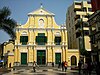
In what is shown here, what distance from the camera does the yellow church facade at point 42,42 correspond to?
51375 millimetres

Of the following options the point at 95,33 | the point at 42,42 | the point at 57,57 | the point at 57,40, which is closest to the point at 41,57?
the point at 42,42

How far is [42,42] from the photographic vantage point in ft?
172

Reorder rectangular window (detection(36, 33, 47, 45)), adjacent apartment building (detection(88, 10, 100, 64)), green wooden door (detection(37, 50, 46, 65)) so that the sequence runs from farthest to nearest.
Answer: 1. rectangular window (detection(36, 33, 47, 45))
2. green wooden door (detection(37, 50, 46, 65))
3. adjacent apartment building (detection(88, 10, 100, 64))

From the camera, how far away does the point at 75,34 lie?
5800cm

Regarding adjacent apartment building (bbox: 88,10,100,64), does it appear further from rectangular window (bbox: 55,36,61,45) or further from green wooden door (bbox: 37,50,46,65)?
green wooden door (bbox: 37,50,46,65)

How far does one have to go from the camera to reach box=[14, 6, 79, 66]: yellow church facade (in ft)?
169

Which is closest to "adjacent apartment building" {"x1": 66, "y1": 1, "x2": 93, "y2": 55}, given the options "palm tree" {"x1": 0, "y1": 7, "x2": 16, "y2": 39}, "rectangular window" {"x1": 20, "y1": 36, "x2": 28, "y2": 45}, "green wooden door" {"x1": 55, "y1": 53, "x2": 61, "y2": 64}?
"green wooden door" {"x1": 55, "y1": 53, "x2": 61, "y2": 64}

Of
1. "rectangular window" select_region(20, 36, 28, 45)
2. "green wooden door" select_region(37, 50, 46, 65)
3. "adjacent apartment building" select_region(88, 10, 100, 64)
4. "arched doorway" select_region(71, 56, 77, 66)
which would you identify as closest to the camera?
"adjacent apartment building" select_region(88, 10, 100, 64)

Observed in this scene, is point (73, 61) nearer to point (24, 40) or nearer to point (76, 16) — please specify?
point (76, 16)

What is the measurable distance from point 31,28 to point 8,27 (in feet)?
90.5

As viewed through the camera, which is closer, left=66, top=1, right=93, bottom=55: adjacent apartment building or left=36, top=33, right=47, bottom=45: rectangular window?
left=36, top=33, right=47, bottom=45: rectangular window

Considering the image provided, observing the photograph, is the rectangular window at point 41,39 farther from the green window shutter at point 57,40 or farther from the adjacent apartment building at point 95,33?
the adjacent apartment building at point 95,33

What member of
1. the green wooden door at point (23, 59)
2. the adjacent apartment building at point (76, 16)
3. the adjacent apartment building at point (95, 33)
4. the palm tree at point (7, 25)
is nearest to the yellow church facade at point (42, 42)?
the green wooden door at point (23, 59)

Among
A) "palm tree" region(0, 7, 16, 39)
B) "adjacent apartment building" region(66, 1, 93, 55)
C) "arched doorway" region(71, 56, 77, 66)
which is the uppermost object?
"adjacent apartment building" region(66, 1, 93, 55)
